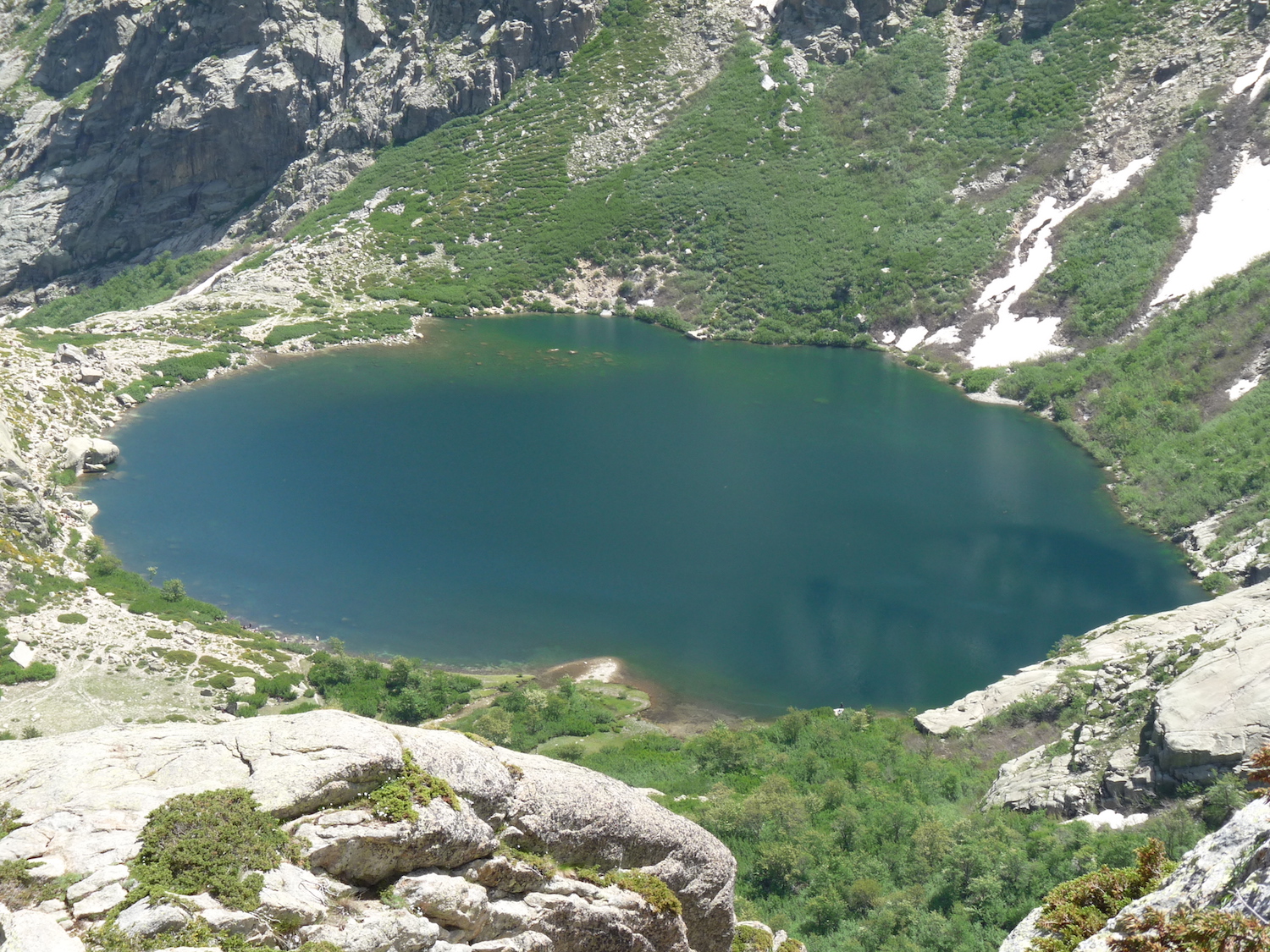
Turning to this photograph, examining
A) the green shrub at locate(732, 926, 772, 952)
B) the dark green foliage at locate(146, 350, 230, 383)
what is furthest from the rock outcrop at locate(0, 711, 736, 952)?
the dark green foliage at locate(146, 350, 230, 383)

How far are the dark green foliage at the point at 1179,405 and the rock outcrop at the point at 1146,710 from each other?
26387mm

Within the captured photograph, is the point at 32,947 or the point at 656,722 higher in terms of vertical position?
the point at 656,722

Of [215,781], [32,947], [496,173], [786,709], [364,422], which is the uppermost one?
[496,173]

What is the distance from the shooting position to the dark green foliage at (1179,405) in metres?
61.3

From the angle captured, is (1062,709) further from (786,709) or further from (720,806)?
(720,806)

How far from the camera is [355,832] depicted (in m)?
10.3

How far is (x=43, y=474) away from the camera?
54594mm

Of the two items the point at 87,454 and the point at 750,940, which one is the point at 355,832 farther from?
the point at 87,454

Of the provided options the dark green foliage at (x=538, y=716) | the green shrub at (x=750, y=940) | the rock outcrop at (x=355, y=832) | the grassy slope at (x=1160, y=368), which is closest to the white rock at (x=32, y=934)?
the rock outcrop at (x=355, y=832)

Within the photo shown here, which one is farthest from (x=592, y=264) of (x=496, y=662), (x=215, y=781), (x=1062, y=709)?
(x=215, y=781)

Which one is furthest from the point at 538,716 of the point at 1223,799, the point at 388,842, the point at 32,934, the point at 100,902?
the point at 32,934

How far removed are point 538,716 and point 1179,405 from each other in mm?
57278

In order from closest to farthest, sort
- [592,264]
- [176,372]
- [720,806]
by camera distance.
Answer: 1. [720,806]
2. [176,372]
3. [592,264]

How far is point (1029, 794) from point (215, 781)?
24438 millimetres
